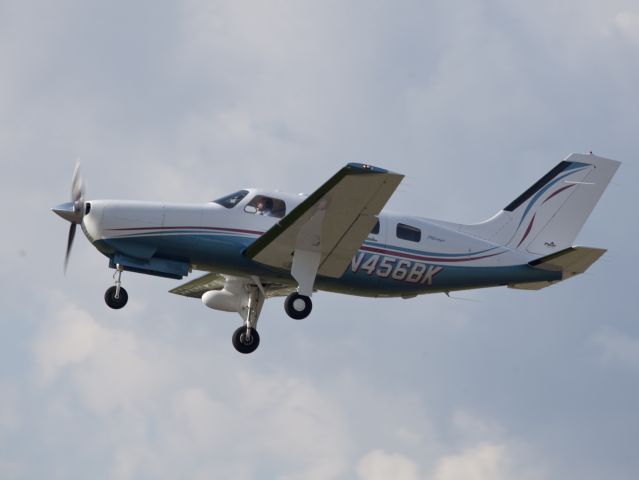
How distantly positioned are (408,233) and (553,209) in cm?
457

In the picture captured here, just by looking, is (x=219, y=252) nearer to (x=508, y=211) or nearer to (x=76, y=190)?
(x=76, y=190)

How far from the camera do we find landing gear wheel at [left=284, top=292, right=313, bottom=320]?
25812 mm

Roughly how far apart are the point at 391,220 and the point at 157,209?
5502mm

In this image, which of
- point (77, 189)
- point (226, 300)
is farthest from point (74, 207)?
point (226, 300)

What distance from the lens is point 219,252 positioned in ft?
84.1

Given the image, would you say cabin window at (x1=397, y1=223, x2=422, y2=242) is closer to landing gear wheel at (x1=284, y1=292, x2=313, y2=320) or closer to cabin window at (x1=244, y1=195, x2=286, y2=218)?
landing gear wheel at (x1=284, y1=292, x2=313, y2=320)

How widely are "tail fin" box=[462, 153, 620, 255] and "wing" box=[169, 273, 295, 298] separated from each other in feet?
16.8

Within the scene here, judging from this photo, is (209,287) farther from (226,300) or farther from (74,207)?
(74,207)

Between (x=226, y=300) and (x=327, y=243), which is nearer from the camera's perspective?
(x=327, y=243)

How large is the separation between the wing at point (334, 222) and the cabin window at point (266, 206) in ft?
3.27

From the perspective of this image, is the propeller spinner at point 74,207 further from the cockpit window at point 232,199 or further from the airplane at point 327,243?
the cockpit window at point 232,199

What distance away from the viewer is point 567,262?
2669 centimetres

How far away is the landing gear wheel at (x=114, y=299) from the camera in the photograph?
25.2m

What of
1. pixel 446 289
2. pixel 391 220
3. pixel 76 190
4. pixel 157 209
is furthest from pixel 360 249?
pixel 76 190
